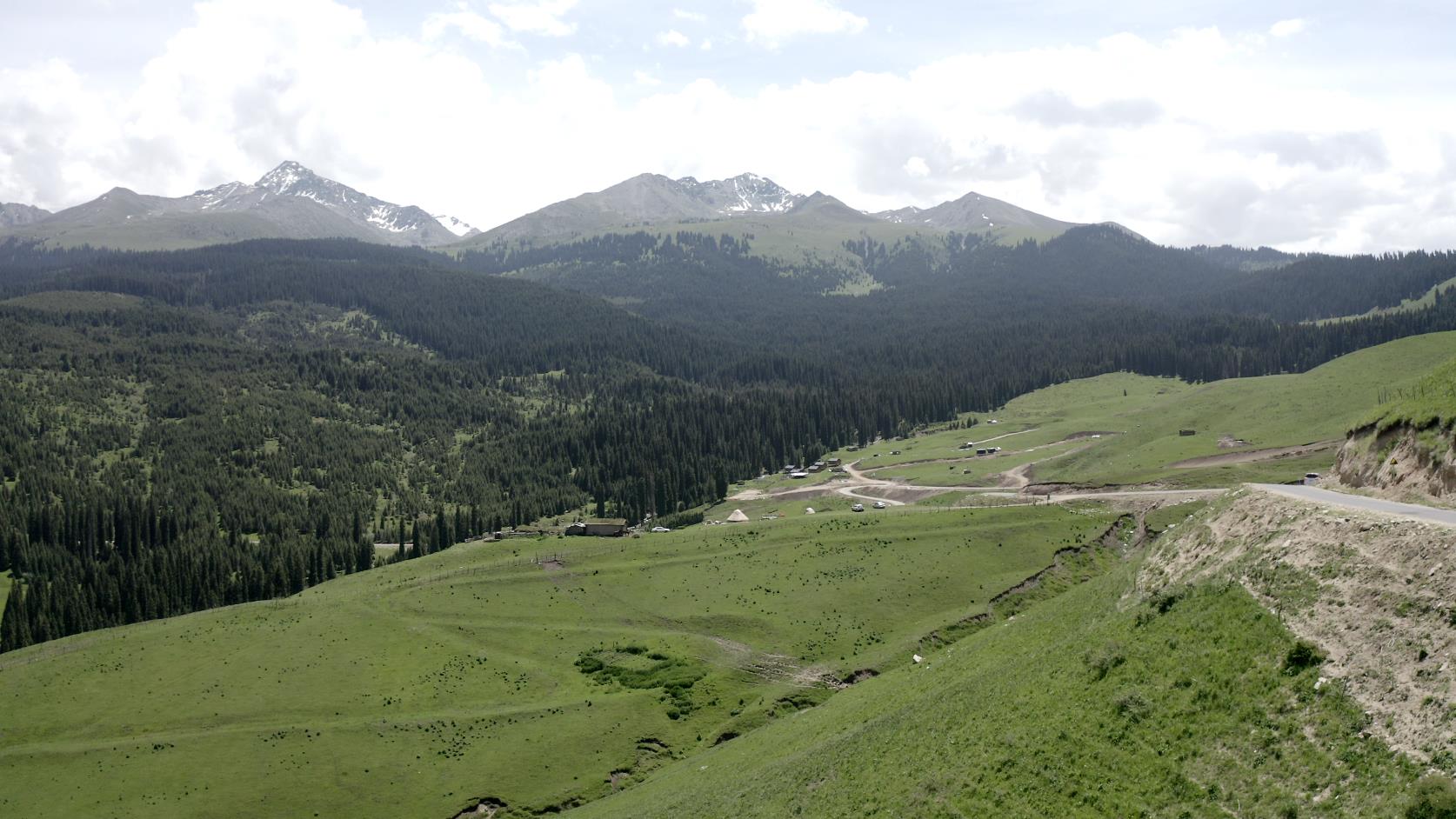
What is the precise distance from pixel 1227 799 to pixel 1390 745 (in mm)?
5545

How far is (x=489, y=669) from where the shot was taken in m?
92.8

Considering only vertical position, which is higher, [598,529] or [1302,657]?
[1302,657]

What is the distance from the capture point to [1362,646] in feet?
112

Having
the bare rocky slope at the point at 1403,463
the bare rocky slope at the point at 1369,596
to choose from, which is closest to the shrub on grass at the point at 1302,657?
the bare rocky slope at the point at 1369,596

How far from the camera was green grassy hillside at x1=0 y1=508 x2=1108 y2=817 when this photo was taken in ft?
251

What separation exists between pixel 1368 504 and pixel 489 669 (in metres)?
75.6

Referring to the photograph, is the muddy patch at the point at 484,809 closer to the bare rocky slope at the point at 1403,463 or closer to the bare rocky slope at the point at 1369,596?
the bare rocky slope at the point at 1369,596

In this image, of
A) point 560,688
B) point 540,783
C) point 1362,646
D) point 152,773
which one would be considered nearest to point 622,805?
point 540,783

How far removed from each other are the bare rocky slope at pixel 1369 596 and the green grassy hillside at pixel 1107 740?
40.8 inches

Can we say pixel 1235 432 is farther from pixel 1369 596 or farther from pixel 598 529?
pixel 1369 596

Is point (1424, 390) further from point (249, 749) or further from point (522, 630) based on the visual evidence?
point (249, 749)

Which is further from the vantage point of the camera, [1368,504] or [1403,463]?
[1403,463]

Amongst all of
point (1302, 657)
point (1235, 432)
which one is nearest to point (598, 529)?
point (1235, 432)

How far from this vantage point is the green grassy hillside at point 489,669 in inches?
3017
